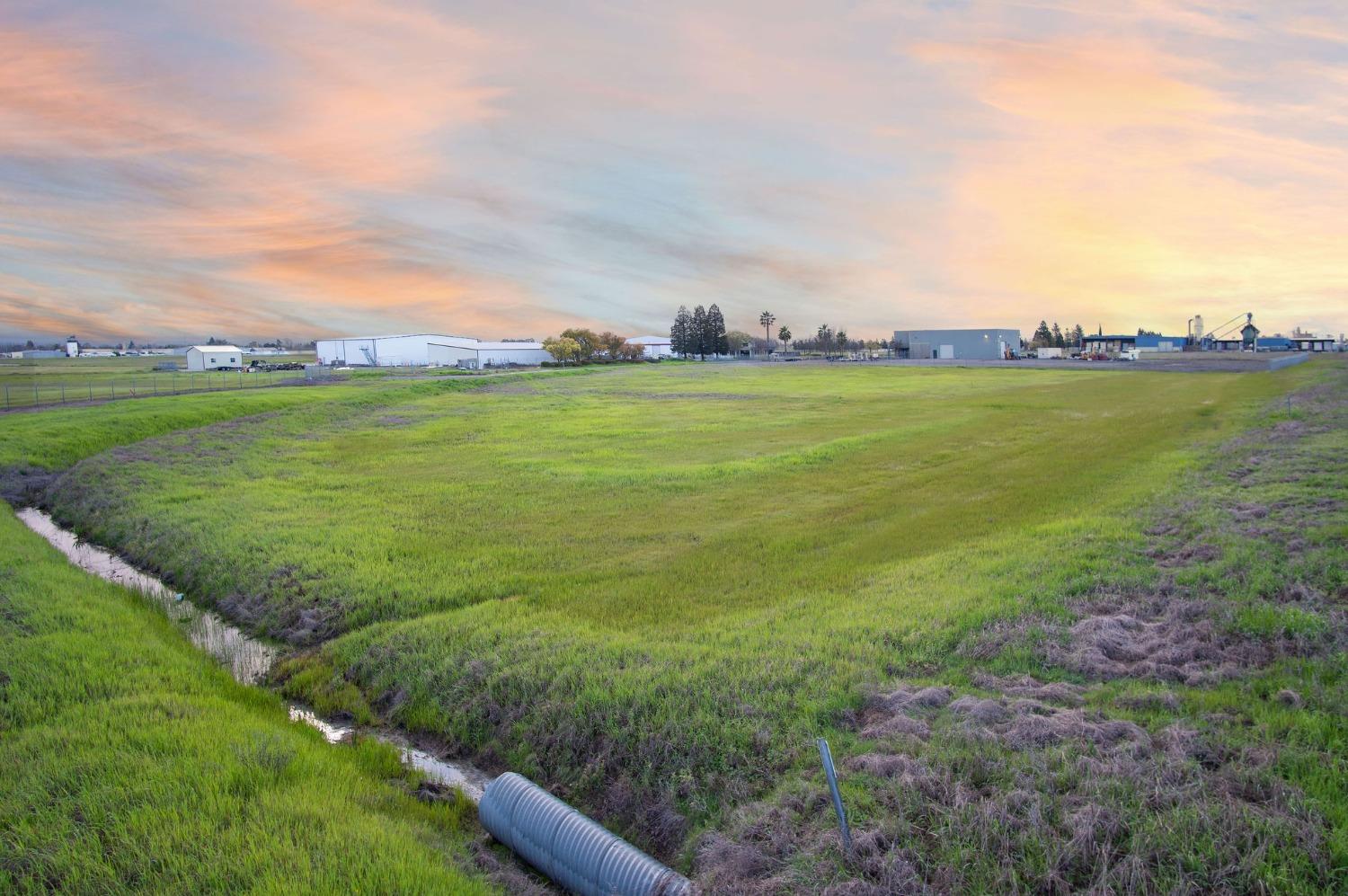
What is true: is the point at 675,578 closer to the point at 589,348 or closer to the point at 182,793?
the point at 182,793

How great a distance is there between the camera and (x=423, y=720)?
888 centimetres

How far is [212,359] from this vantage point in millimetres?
110688

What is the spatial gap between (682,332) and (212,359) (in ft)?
291

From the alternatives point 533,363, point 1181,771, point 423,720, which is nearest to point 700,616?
point 423,720

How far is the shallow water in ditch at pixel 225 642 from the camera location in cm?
805

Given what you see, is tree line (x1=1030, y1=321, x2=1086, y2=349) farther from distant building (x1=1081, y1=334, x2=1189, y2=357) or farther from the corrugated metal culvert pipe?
the corrugated metal culvert pipe

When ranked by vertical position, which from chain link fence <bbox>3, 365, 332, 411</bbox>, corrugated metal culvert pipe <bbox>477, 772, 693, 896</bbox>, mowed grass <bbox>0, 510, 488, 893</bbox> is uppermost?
chain link fence <bbox>3, 365, 332, 411</bbox>

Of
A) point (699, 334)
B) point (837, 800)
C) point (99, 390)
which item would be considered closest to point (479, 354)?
point (699, 334)

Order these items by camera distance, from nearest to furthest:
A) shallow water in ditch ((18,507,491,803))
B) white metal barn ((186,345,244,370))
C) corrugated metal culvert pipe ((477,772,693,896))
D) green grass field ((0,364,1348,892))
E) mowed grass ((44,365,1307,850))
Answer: corrugated metal culvert pipe ((477,772,693,896)) → green grass field ((0,364,1348,892)) → mowed grass ((44,365,1307,850)) → shallow water in ditch ((18,507,491,803)) → white metal barn ((186,345,244,370))

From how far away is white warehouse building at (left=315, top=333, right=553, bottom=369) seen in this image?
130250 mm

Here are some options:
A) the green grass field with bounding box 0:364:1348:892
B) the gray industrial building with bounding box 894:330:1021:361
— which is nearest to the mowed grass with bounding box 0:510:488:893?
the green grass field with bounding box 0:364:1348:892

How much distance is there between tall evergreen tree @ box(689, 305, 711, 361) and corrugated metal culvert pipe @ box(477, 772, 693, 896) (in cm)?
15441

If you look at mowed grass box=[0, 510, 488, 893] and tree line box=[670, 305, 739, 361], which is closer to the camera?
mowed grass box=[0, 510, 488, 893]

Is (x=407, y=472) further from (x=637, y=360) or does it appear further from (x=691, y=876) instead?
(x=637, y=360)
